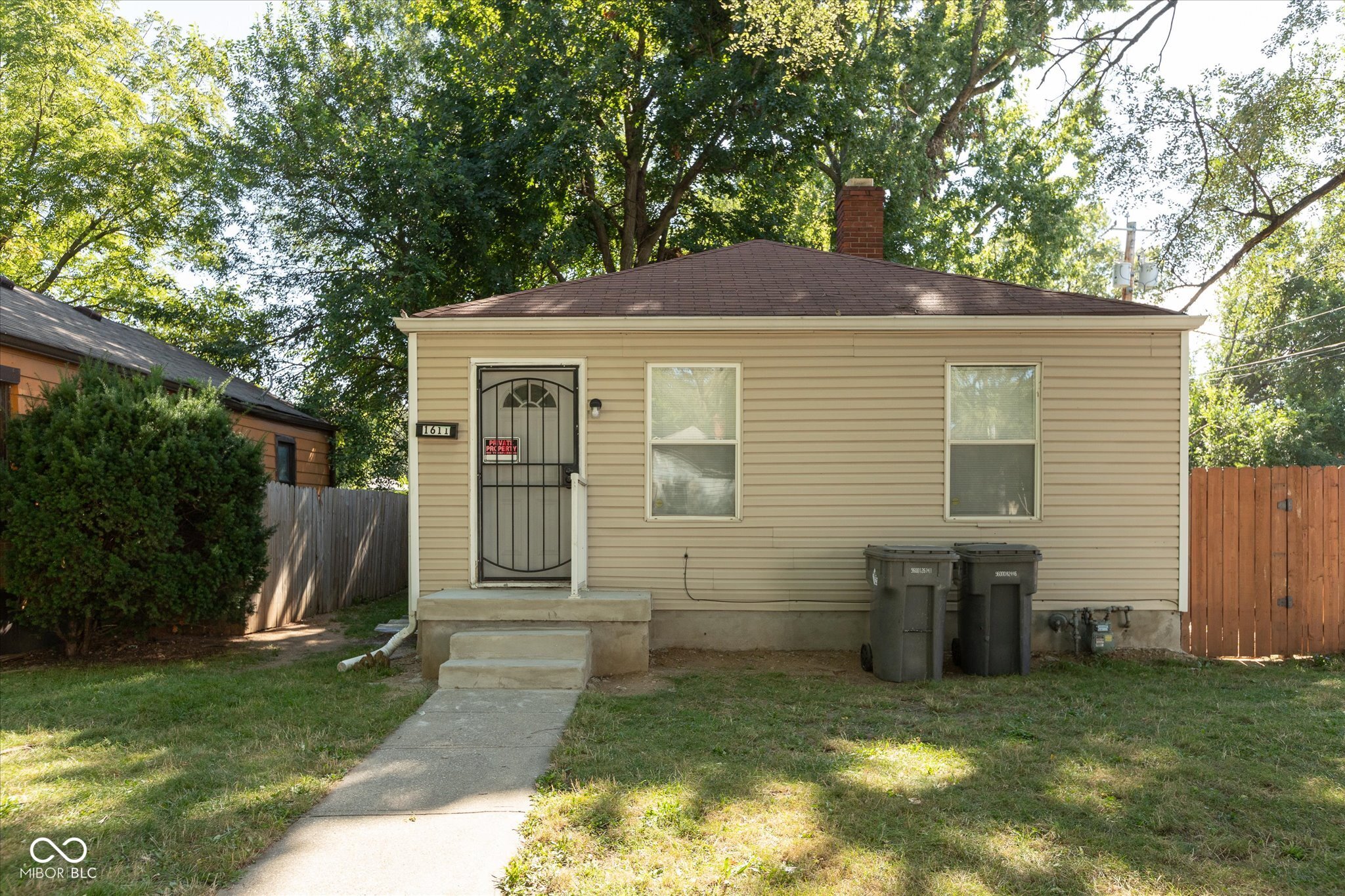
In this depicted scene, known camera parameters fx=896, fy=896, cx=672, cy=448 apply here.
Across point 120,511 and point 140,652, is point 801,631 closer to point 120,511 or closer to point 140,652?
point 120,511

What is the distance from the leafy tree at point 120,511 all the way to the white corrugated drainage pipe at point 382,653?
151 cm

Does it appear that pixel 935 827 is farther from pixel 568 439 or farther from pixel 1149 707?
pixel 568 439

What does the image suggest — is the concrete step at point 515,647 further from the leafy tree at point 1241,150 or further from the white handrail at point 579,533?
the leafy tree at point 1241,150

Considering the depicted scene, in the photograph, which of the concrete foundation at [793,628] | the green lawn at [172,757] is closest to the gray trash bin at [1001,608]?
the concrete foundation at [793,628]

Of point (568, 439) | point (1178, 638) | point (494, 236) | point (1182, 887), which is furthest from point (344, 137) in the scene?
point (1182, 887)

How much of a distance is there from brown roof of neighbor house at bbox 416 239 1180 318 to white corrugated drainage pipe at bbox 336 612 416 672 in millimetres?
2816

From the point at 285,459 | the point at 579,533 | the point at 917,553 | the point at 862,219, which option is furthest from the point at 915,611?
the point at 285,459

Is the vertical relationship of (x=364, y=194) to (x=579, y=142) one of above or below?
below

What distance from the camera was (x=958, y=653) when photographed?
7.62 metres

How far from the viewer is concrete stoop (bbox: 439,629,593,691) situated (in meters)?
6.50

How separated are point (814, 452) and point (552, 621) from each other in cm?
277

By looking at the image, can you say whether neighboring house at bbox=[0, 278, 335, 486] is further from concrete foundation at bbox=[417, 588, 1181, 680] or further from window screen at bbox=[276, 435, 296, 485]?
concrete foundation at bbox=[417, 588, 1181, 680]

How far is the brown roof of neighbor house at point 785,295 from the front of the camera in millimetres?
8062

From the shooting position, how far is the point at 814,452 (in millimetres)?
8125
